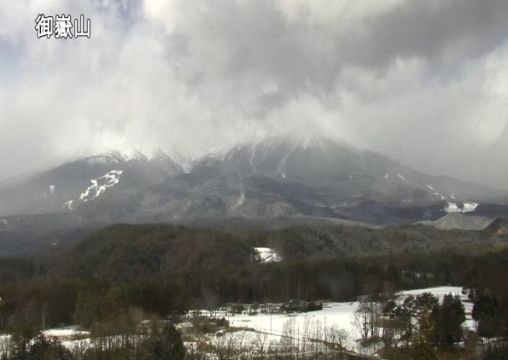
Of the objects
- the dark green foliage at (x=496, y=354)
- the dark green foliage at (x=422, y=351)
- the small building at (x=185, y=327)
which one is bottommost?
the small building at (x=185, y=327)

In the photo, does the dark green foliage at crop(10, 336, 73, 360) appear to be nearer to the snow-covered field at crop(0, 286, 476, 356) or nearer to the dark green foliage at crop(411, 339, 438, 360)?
the snow-covered field at crop(0, 286, 476, 356)

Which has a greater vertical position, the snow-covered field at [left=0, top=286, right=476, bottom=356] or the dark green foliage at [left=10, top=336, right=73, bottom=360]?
the dark green foliage at [left=10, top=336, right=73, bottom=360]

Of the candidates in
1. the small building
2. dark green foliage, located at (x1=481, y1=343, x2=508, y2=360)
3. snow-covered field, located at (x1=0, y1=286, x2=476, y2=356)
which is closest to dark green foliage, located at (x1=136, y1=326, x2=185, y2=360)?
snow-covered field, located at (x1=0, y1=286, x2=476, y2=356)

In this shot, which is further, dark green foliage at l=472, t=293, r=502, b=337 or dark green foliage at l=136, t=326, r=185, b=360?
dark green foliage at l=472, t=293, r=502, b=337

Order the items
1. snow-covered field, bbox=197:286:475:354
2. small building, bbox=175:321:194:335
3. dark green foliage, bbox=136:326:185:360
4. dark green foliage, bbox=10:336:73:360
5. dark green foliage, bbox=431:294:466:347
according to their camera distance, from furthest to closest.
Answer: small building, bbox=175:321:194:335 → snow-covered field, bbox=197:286:475:354 → dark green foliage, bbox=431:294:466:347 → dark green foliage, bbox=10:336:73:360 → dark green foliage, bbox=136:326:185:360

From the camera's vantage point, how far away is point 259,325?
313ft

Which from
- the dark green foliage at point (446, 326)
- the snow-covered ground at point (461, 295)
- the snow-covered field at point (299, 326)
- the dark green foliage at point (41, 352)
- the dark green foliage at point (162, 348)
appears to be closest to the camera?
the dark green foliage at point (162, 348)

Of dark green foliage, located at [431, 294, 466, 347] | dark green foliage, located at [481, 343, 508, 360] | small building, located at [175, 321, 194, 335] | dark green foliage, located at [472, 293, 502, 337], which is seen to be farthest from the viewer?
small building, located at [175, 321, 194, 335]

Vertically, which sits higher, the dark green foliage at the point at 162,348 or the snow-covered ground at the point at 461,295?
the dark green foliage at the point at 162,348

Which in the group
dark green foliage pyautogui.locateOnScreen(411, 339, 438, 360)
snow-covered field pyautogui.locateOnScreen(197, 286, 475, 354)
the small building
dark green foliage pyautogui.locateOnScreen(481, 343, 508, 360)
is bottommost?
snow-covered field pyautogui.locateOnScreen(197, 286, 475, 354)

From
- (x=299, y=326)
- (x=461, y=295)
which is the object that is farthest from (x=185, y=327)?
(x=461, y=295)

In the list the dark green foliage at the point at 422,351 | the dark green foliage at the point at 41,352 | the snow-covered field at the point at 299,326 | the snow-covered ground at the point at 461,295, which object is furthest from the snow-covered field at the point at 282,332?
the dark green foliage at the point at 422,351

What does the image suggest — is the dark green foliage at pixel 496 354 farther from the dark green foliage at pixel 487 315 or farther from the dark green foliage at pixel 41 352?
the dark green foliage at pixel 41 352

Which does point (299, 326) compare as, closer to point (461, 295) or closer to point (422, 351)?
point (461, 295)
